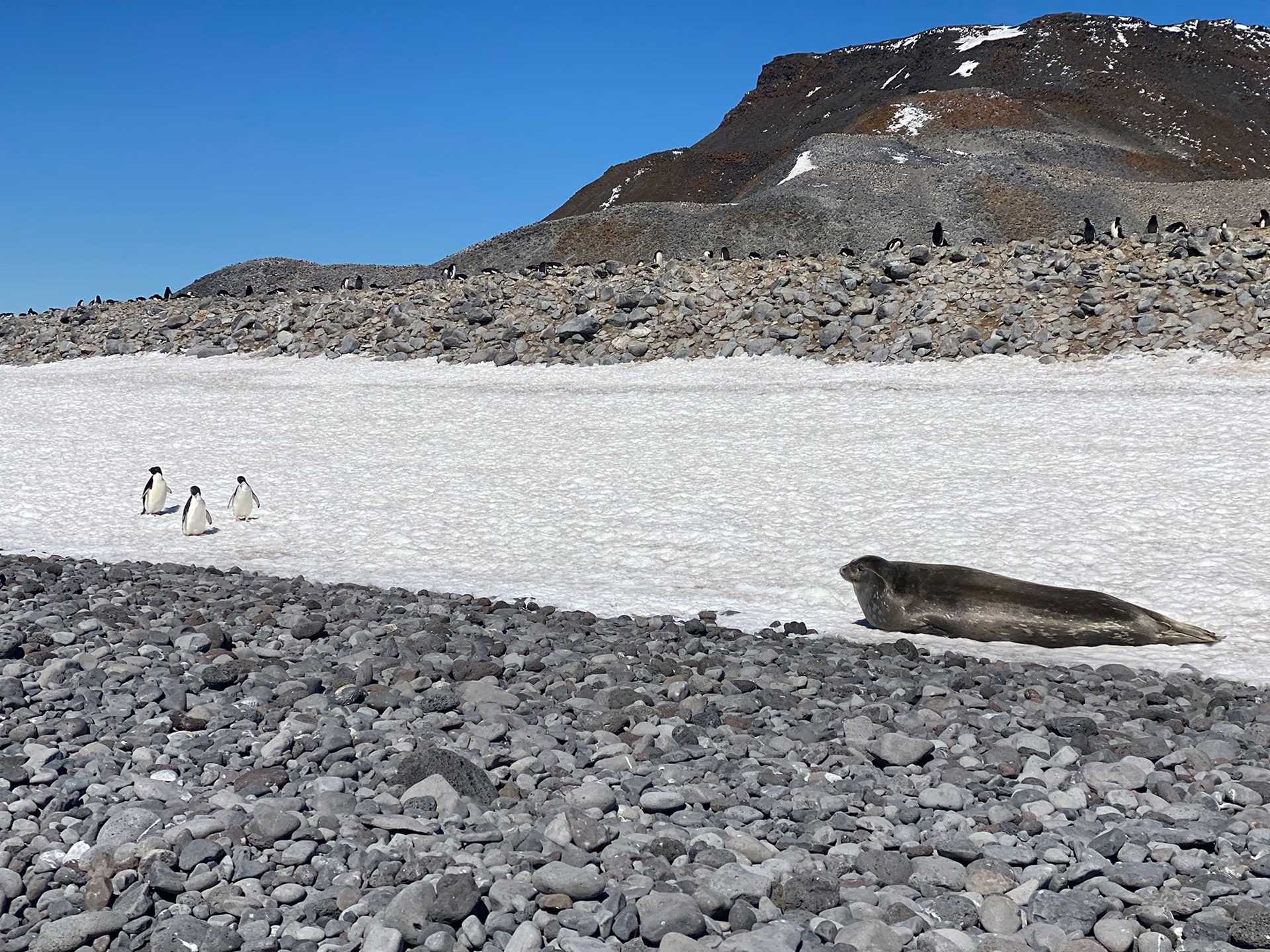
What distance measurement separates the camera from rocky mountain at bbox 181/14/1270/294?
154 feet

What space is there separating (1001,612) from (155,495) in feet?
40.8

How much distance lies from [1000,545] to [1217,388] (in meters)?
9.70

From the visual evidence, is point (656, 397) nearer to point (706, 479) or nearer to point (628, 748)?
point (706, 479)

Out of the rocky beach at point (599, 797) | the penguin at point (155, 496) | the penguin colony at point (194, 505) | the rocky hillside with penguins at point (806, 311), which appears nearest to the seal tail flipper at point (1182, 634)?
the rocky beach at point (599, 797)

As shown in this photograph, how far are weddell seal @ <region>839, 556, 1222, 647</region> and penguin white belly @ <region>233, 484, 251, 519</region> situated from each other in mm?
9468

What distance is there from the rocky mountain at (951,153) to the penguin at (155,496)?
23799mm

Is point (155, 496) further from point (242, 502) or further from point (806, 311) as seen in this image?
point (806, 311)

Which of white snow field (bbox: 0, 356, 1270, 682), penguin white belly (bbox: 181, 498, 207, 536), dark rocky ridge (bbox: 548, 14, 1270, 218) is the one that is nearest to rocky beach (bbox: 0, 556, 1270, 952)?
white snow field (bbox: 0, 356, 1270, 682)

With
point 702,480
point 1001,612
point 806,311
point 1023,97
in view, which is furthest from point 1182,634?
point 1023,97

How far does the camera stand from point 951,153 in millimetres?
57906

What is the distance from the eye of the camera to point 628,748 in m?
6.07

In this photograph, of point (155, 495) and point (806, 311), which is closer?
point (155, 495)

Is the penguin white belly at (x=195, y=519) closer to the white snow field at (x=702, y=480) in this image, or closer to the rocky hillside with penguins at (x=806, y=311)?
the white snow field at (x=702, y=480)

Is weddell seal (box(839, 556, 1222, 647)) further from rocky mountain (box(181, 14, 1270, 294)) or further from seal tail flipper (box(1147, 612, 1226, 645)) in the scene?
rocky mountain (box(181, 14, 1270, 294))
